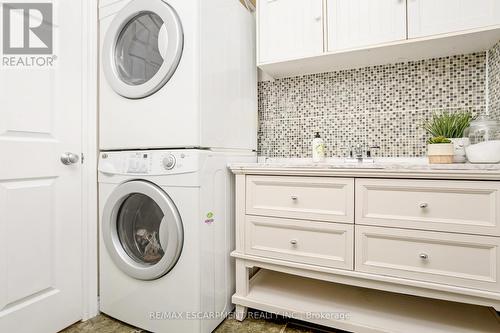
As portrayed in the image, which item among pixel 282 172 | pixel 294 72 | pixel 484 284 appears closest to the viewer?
pixel 484 284

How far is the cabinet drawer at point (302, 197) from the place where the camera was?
1.17 metres

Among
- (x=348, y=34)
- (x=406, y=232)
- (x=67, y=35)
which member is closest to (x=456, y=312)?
(x=406, y=232)

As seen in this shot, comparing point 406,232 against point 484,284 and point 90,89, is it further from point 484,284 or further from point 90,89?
point 90,89

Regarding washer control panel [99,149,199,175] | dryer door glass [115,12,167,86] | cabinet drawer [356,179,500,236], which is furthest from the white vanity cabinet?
dryer door glass [115,12,167,86]

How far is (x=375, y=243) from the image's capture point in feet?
3.70

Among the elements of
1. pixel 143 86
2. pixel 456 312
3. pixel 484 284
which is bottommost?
pixel 456 312

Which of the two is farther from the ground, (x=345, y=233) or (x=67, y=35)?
(x=67, y=35)

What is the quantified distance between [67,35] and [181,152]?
0.91 m

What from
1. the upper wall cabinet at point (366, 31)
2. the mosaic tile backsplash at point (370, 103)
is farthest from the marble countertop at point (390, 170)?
the upper wall cabinet at point (366, 31)

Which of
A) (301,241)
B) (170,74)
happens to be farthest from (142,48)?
(301,241)

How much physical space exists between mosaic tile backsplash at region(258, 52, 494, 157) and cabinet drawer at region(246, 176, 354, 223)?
0.58m

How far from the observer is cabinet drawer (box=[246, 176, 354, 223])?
1.17 metres

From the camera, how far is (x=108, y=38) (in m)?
1.39

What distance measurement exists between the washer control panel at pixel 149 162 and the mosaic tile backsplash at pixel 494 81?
4.87ft
